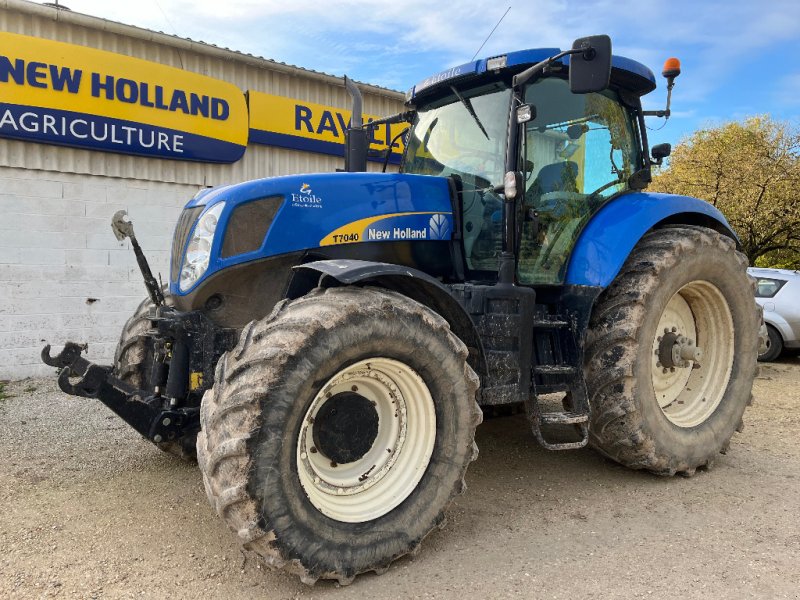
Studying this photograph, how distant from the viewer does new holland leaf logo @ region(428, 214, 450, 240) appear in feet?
12.2

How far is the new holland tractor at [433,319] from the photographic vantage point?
2.59m

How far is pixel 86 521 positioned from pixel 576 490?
2.80m

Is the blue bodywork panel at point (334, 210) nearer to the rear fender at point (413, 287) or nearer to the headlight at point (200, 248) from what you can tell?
the headlight at point (200, 248)

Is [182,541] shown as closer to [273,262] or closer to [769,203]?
[273,262]

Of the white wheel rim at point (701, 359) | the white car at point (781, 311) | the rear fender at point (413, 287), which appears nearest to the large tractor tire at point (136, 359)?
the rear fender at point (413, 287)

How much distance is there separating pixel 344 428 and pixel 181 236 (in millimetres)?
1525

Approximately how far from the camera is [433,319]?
2924mm

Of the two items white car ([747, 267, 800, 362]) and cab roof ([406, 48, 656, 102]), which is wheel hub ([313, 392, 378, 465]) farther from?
white car ([747, 267, 800, 362])

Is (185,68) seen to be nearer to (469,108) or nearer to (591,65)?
(469,108)

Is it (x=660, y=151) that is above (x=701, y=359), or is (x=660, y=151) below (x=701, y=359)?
above

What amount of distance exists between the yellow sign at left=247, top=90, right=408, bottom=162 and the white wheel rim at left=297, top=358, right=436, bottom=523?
5963 mm

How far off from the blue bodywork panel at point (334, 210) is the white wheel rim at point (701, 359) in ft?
6.34

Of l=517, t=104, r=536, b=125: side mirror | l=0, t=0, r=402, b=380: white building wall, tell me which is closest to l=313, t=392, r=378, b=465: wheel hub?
l=517, t=104, r=536, b=125: side mirror

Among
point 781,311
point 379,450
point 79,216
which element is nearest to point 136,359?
point 379,450
